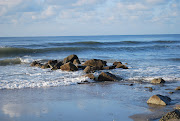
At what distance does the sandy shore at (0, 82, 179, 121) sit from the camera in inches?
231

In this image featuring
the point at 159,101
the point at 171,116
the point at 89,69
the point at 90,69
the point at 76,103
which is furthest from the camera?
the point at 90,69

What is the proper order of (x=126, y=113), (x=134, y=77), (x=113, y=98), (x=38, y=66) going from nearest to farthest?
(x=126, y=113) < (x=113, y=98) < (x=134, y=77) < (x=38, y=66)

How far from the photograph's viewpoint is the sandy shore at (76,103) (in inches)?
231

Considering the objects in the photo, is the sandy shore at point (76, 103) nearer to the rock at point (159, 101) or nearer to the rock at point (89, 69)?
the rock at point (159, 101)

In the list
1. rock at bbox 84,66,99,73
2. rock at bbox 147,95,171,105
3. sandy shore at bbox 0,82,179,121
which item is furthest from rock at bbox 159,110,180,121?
rock at bbox 84,66,99,73

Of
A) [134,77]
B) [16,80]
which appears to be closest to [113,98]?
[134,77]

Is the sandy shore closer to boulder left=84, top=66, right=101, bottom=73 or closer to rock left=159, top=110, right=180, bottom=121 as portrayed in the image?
rock left=159, top=110, right=180, bottom=121

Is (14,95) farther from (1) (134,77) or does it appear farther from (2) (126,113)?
(1) (134,77)

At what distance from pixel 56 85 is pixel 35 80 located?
1.57 meters

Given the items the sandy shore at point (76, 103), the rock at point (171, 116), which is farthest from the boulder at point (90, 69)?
the rock at point (171, 116)

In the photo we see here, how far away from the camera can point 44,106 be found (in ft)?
22.2

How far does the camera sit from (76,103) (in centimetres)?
707

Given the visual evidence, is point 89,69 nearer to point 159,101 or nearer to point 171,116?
point 159,101

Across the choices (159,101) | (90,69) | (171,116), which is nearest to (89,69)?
(90,69)
